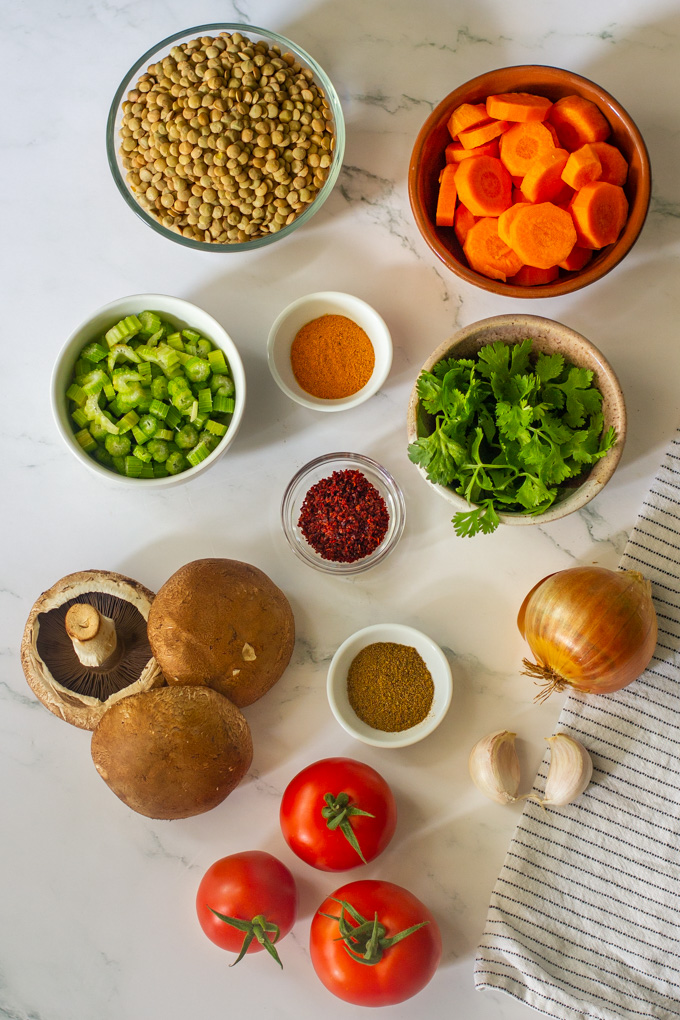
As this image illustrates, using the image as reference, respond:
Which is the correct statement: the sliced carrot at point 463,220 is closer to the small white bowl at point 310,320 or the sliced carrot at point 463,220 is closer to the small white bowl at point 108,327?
the small white bowl at point 310,320

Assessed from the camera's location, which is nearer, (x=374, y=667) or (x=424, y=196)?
(x=424, y=196)

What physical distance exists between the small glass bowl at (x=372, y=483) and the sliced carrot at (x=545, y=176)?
0.64 m

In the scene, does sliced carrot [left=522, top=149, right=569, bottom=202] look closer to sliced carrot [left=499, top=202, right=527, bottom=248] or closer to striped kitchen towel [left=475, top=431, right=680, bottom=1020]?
sliced carrot [left=499, top=202, right=527, bottom=248]

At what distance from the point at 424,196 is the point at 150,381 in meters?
0.70

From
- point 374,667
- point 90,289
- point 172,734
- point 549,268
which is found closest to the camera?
point 172,734

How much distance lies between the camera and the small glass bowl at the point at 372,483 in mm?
1631

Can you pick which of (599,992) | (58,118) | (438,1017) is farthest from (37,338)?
(599,992)

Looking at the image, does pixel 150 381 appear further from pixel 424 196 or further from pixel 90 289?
pixel 424 196

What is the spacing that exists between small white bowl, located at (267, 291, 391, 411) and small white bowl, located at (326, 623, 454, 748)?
1.67 ft

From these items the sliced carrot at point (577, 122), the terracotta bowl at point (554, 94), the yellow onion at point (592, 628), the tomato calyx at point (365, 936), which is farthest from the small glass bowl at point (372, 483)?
the sliced carrot at point (577, 122)

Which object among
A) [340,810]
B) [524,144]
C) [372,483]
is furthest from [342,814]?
[524,144]

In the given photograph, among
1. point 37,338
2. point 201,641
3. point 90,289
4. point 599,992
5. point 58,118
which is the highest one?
point 58,118

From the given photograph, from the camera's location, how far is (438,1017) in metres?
1.62

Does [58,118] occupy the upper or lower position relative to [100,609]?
upper
